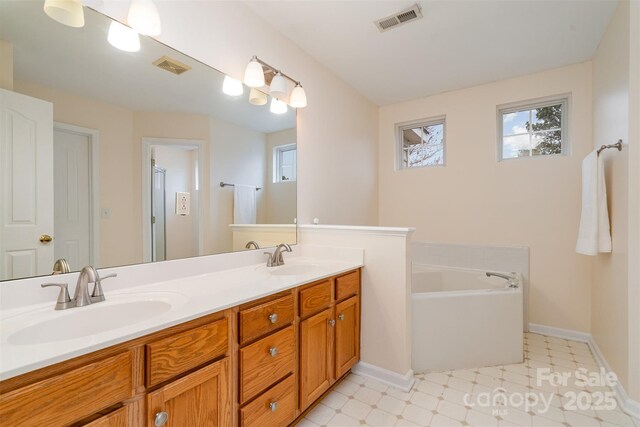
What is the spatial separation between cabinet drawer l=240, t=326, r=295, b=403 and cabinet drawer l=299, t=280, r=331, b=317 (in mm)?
136

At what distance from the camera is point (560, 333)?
2578 millimetres

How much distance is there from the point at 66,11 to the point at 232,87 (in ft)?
2.66

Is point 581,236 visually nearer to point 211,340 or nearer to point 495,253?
point 495,253

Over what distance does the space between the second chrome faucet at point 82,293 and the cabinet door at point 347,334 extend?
1.20m

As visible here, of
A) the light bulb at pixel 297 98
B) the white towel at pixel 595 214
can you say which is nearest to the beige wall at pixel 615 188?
the white towel at pixel 595 214

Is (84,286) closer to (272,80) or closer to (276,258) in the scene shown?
(276,258)

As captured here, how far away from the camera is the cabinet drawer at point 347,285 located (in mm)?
1718

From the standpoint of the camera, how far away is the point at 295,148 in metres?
2.20

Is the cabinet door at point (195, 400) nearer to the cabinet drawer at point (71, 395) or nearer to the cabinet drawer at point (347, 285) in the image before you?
the cabinet drawer at point (71, 395)

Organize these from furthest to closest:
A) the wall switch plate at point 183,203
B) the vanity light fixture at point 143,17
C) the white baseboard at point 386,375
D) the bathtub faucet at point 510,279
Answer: the bathtub faucet at point 510,279 → the white baseboard at point 386,375 → the wall switch plate at point 183,203 → the vanity light fixture at point 143,17

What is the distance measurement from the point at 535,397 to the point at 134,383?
2.22m

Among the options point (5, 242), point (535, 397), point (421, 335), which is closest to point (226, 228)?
point (5, 242)

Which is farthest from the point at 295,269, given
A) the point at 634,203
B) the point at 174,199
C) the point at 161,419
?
the point at 634,203

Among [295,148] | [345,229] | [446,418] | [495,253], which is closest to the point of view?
[446,418]
